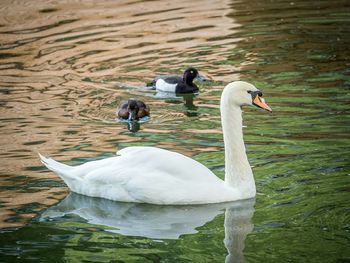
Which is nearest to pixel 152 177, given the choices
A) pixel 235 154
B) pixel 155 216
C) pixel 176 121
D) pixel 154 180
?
pixel 154 180

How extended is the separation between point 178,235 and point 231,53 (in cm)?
867

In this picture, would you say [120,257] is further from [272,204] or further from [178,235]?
[272,204]

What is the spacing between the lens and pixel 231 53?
16.7 meters

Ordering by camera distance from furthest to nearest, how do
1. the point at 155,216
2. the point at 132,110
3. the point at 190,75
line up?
1. the point at 190,75
2. the point at 132,110
3. the point at 155,216

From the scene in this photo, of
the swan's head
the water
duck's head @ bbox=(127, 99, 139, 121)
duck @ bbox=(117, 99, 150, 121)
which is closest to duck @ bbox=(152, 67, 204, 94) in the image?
the water

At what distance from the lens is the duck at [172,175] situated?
29.8ft

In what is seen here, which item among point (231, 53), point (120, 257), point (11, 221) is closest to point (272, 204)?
point (120, 257)

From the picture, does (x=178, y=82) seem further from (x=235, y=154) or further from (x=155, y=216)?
(x=155, y=216)

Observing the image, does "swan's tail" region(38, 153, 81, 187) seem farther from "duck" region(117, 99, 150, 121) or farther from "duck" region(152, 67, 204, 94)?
"duck" region(152, 67, 204, 94)

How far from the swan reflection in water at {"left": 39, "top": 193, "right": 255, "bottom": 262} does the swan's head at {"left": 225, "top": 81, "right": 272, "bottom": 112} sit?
0.94 metres

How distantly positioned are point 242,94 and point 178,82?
5513 millimetres

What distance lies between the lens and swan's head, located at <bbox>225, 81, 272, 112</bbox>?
9.35 m

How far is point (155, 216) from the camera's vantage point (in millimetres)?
8914

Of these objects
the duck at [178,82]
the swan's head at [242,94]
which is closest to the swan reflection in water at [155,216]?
the swan's head at [242,94]
